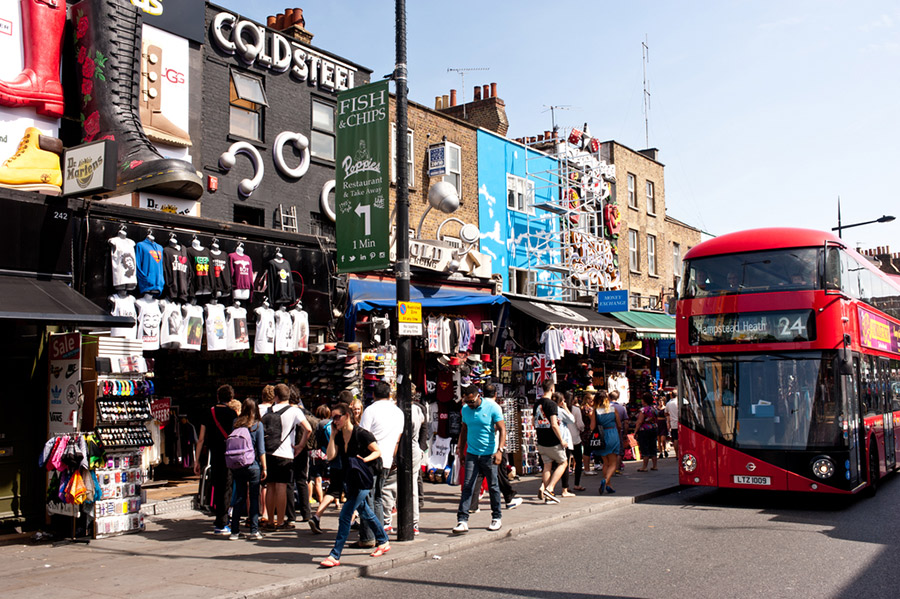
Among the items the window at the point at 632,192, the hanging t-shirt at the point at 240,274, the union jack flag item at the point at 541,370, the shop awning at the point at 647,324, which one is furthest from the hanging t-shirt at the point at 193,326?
the window at the point at 632,192

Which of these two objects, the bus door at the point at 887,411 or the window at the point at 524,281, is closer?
the bus door at the point at 887,411

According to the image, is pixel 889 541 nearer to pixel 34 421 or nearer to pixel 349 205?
pixel 349 205

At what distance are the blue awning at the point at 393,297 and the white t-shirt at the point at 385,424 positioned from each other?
552 centimetres

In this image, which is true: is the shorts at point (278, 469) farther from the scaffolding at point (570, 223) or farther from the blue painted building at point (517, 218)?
the scaffolding at point (570, 223)

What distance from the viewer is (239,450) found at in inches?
394

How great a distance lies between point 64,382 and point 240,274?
3504 mm

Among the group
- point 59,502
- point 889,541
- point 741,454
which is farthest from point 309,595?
point 741,454

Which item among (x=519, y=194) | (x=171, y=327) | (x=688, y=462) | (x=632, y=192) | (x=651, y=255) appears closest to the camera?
(x=171, y=327)

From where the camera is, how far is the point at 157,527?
444 inches

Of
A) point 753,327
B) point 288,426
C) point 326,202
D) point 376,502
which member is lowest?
point 376,502

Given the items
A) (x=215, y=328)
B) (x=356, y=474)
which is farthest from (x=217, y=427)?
(x=356, y=474)

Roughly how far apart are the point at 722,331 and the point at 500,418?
4362mm

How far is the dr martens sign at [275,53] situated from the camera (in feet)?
53.0

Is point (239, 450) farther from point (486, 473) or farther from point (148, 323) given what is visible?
point (486, 473)
